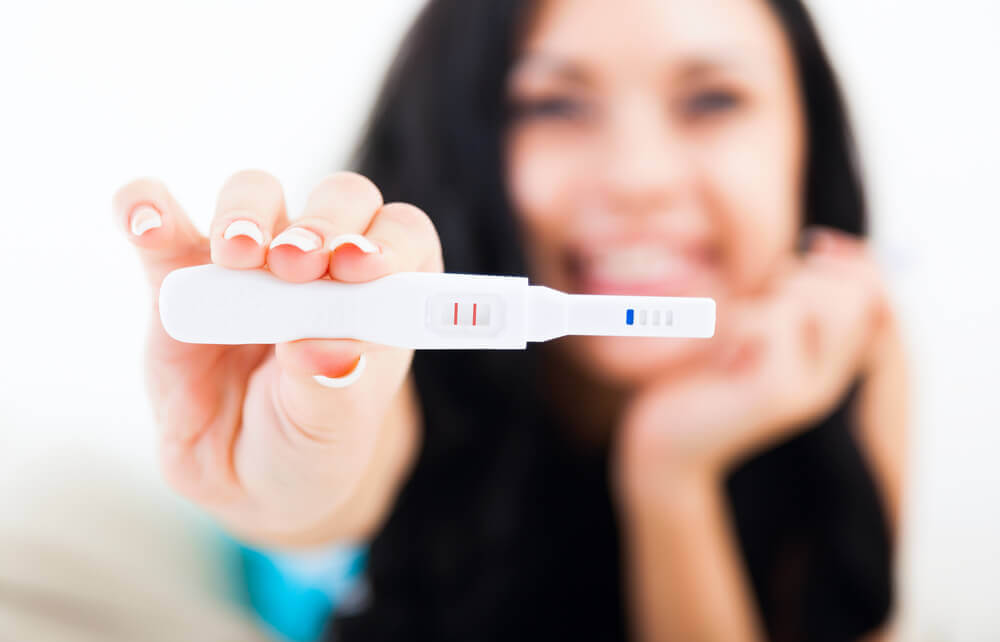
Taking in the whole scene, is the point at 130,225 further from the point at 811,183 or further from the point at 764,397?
the point at 811,183

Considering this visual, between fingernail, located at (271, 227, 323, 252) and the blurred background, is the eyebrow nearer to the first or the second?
the blurred background

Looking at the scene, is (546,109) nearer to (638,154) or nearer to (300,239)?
(638,154)

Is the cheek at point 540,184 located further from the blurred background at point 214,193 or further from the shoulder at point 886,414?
the shoulder at point 886,414

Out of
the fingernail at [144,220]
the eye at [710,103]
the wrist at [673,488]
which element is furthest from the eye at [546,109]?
the fingernail at [144,220]

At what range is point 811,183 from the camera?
0.99 metres

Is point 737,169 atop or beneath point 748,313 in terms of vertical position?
atop

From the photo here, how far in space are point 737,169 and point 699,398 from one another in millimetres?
268

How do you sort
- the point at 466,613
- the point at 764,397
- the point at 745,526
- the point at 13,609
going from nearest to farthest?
the point at 13,609, the point at 764,397, the point at 466,613, the point at 745,526

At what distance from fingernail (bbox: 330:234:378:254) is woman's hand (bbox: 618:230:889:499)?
597 millimetres

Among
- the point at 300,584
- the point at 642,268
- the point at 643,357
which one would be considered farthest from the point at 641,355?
the point at 300,584

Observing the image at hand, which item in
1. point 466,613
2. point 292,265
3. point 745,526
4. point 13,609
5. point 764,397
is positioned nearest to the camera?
point 292,265

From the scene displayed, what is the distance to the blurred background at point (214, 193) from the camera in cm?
88

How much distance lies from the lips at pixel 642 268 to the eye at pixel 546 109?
6.3 inches

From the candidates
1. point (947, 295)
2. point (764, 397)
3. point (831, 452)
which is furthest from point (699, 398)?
point (947, 295)
